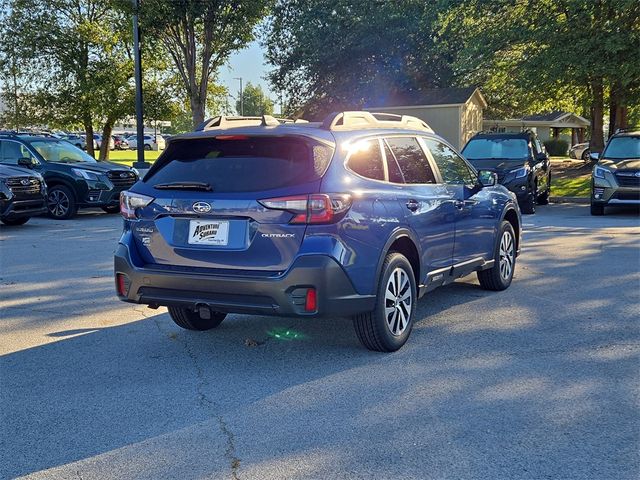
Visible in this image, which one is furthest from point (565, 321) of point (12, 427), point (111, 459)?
point (12, 427)

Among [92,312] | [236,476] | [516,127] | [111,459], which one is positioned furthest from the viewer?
[516,127]

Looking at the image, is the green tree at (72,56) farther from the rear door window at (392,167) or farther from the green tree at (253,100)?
the green tree at (253,100)

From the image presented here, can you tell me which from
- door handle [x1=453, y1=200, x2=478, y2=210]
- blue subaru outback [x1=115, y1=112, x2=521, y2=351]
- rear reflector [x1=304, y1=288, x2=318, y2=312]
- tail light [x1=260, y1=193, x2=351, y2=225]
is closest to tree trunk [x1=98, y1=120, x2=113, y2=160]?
door handle [x1=453, y1=200, x2=478, y2=210]

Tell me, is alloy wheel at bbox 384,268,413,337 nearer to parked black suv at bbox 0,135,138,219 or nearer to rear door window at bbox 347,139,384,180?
rear door window at bbox 347,139,384,180

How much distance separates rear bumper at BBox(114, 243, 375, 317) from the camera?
4387mm

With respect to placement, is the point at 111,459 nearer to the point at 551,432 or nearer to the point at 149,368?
the point at 149,368

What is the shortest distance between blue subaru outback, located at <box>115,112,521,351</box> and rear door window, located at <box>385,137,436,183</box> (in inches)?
0.7

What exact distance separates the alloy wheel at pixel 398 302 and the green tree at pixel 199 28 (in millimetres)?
18122

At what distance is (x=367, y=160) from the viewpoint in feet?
16.6

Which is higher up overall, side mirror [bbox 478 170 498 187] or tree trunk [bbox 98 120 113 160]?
tree trunk [bbox 98 120 113 160]

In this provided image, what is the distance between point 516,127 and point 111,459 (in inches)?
2173

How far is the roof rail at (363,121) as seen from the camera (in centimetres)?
504

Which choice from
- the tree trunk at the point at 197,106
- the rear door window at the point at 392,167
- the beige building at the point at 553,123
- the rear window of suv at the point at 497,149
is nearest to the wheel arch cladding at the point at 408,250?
the rear door window at the point at 392,167

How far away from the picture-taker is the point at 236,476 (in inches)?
127
